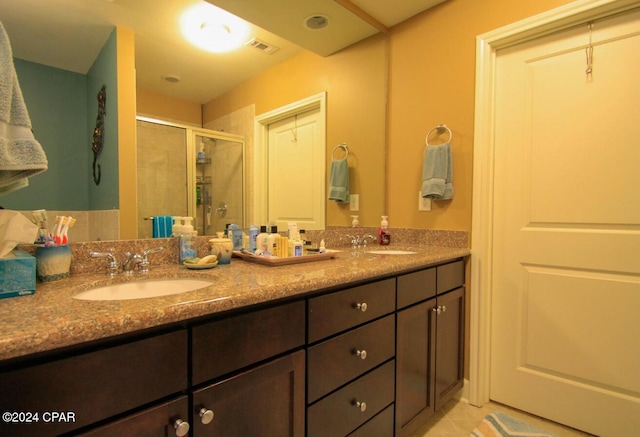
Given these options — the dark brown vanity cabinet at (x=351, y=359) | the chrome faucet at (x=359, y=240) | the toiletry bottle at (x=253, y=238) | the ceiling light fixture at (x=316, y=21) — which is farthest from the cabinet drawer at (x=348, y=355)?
the ceiling light fixture at (x=316, y=21)

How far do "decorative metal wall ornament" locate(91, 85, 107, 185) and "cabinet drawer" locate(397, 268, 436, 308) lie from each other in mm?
1181

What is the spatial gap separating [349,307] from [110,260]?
2.71ft

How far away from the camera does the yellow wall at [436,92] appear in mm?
1744

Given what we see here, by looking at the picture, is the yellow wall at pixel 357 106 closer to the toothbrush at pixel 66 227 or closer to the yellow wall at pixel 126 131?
the yellow wall at pixel 126 131

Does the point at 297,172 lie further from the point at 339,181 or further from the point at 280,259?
the point at 280,259

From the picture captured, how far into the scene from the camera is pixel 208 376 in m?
0.71

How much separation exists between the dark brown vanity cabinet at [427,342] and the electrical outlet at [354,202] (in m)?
0.72

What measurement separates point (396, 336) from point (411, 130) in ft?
4.33

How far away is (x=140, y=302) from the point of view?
0.69 meters

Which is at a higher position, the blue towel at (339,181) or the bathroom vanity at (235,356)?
the blue towel at (339,181)

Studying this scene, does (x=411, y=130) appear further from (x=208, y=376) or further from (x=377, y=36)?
(x=208, y=376)

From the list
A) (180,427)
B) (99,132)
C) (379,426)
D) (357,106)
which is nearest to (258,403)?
(180,427)

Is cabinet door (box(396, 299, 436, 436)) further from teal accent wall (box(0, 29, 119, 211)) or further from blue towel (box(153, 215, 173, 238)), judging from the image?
teal accent wall (box(0, 29, 119, 211))

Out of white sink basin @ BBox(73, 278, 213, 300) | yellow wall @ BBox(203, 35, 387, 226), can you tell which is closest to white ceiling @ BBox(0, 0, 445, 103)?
yellow wall @ BBox(203, 35, 387, 226)
